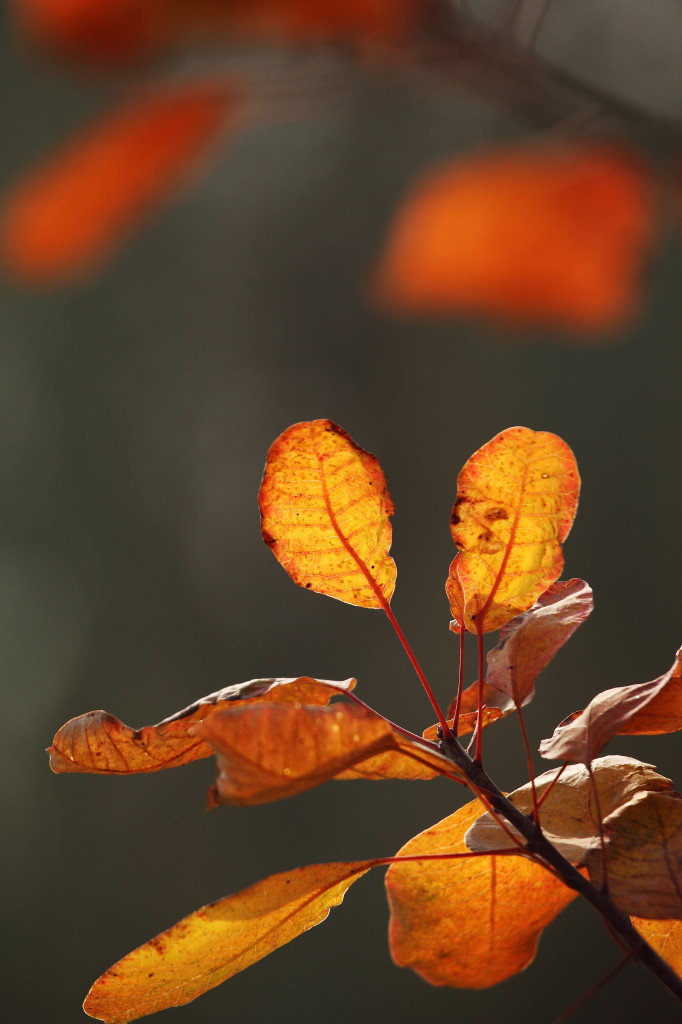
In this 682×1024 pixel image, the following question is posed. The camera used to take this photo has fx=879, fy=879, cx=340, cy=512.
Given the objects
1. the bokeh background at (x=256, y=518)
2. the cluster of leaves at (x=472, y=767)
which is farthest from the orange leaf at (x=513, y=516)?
the bokeh background at (x=256, y=518)

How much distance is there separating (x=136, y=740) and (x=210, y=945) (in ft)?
0.22

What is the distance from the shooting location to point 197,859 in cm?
355

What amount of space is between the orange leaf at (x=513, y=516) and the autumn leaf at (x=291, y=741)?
0.09 m

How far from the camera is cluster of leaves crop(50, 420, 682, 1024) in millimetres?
251

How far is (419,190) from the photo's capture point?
1.69 ft

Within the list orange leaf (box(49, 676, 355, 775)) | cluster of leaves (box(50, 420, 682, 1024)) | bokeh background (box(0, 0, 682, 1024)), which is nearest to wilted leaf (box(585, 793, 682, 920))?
cluster of leaves (box(50, 420, 682, 1024))

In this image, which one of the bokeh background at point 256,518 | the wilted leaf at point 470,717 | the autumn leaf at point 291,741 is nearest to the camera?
the autumn leaf at point 291,741

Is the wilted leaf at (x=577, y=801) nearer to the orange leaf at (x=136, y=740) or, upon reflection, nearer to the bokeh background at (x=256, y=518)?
the orange leaf at (x=136, y=740)

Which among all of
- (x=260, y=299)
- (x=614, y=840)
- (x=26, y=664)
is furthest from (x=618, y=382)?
(x=614, y=840)

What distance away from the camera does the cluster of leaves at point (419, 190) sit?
370 millimetres

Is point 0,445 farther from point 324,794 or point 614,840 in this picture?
point 614,840

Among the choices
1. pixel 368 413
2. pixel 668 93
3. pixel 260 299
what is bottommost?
pixel 368 413

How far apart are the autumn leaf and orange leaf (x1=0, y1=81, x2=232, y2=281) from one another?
23 cm

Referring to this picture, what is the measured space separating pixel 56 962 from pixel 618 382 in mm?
3144
